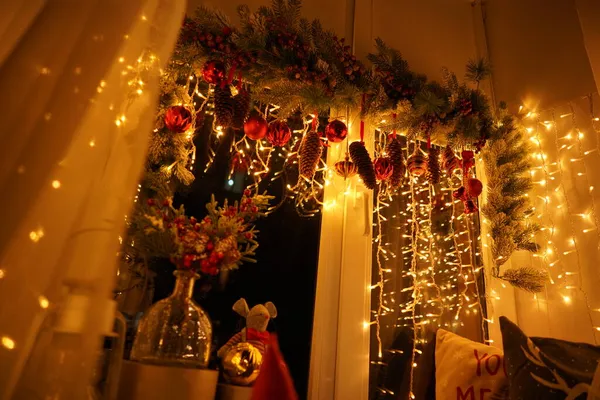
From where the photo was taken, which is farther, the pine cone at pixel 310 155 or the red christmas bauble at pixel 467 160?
the red christmas bauble at pixel 467 160

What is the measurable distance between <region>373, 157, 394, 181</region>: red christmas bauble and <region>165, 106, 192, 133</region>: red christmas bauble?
72 cm

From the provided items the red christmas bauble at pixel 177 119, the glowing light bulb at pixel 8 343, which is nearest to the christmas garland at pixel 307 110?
the red christmas bauble at pixel 177 119

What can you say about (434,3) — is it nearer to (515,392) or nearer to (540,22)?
(540,22)

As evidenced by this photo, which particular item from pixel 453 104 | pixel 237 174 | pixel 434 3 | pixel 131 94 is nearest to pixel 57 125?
pixel 131 94

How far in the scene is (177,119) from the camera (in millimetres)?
1387

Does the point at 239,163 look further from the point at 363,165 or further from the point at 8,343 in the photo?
the point at 8,343

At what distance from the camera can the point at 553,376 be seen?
970 mm

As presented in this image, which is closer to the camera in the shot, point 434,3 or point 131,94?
point 131,94

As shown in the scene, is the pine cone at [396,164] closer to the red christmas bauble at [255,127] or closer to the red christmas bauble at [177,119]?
the red christmas bauble at [255,127]

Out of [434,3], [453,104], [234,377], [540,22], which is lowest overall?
[234,377]

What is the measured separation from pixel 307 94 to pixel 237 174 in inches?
16.2

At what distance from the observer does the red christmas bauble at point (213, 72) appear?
148 cm

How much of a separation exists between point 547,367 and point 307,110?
1118mm

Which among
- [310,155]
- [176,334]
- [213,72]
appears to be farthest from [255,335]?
[213,72]
